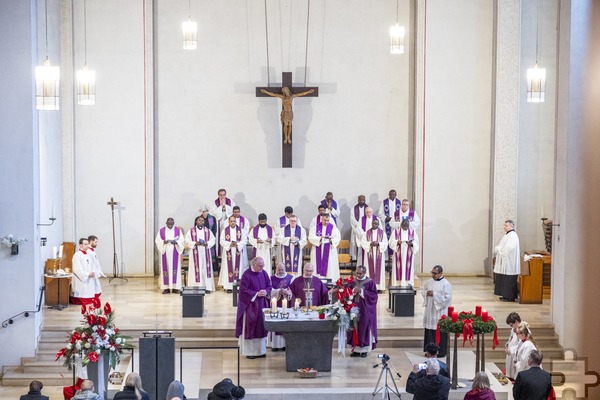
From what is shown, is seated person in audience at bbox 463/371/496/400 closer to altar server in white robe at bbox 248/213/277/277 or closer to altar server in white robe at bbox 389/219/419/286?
altar server in white robe at bbox 389/219/419/286

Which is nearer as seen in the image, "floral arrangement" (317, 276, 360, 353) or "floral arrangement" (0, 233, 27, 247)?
"floral arrangement" (317, 276, 360, 353)

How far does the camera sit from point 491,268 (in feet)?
66.4

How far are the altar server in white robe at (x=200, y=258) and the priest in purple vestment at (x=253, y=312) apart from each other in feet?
12.5

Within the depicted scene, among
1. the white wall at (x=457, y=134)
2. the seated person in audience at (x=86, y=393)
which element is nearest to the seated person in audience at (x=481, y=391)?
the seated person in audience at (x=86, y=393)

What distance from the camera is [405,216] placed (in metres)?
19.1

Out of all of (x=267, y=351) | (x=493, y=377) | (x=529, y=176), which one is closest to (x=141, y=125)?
(x=267, y=351)

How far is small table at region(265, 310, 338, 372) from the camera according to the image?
14227 millimetres

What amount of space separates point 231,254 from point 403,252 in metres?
3.24

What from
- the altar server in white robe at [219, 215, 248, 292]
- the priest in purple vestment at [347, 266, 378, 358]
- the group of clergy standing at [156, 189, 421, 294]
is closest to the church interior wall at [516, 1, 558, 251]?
the group of clergy standing at [156, 189, 421, 294]

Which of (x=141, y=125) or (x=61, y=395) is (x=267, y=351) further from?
(x=141, y=125)

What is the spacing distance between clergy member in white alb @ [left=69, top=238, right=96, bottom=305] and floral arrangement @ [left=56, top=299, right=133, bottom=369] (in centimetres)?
417

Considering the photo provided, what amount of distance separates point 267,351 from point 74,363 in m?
3.70

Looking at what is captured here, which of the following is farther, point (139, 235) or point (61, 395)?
point (139, 235)

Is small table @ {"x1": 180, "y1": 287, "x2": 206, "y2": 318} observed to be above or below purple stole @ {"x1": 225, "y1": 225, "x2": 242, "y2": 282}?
below
